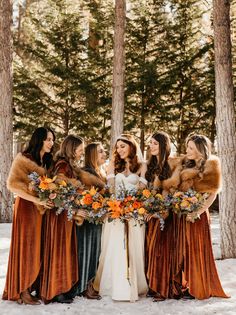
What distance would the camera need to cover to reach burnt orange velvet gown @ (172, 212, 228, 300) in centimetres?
598

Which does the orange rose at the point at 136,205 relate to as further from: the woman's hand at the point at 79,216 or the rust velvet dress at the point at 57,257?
the rust velvet dress at the point at 57,257

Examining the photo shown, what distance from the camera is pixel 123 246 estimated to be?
612cm

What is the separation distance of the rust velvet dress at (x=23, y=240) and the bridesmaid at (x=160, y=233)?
5.01 ft

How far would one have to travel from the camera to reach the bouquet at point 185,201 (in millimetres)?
5742

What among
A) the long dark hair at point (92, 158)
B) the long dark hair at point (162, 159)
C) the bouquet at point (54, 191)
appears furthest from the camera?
the long dark hair at point (92, 158)

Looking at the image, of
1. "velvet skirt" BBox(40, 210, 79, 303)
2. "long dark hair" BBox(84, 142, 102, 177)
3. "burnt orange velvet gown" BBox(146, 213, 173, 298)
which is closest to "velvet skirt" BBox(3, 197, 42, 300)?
"velvet skirt" BBox(40, 210, 79, 303)

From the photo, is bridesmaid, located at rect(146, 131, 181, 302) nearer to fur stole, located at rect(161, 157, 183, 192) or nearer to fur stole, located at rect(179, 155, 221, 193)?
fur stole, located at rect(161, 157, 183, 192)

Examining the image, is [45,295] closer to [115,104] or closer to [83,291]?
[83,291]

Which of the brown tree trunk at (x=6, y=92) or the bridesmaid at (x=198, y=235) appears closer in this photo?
the bridesmaid at (x=198, y=235)

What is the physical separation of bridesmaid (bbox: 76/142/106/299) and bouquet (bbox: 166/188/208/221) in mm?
1144

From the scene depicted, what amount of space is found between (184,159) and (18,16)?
20.5 m

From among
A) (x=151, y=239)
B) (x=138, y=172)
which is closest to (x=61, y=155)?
(x=138, y=172)

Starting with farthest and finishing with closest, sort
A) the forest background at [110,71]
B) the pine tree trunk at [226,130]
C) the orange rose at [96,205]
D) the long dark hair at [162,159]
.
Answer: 1. the forest background at [110,71]
2. the pine tree trunk at [226,130]
3. the long dark hair at [162,159]
4. the orange rose at [96,205]

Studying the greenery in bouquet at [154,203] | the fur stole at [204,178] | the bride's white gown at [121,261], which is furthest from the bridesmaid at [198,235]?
the bride's white gown at [121,261]
